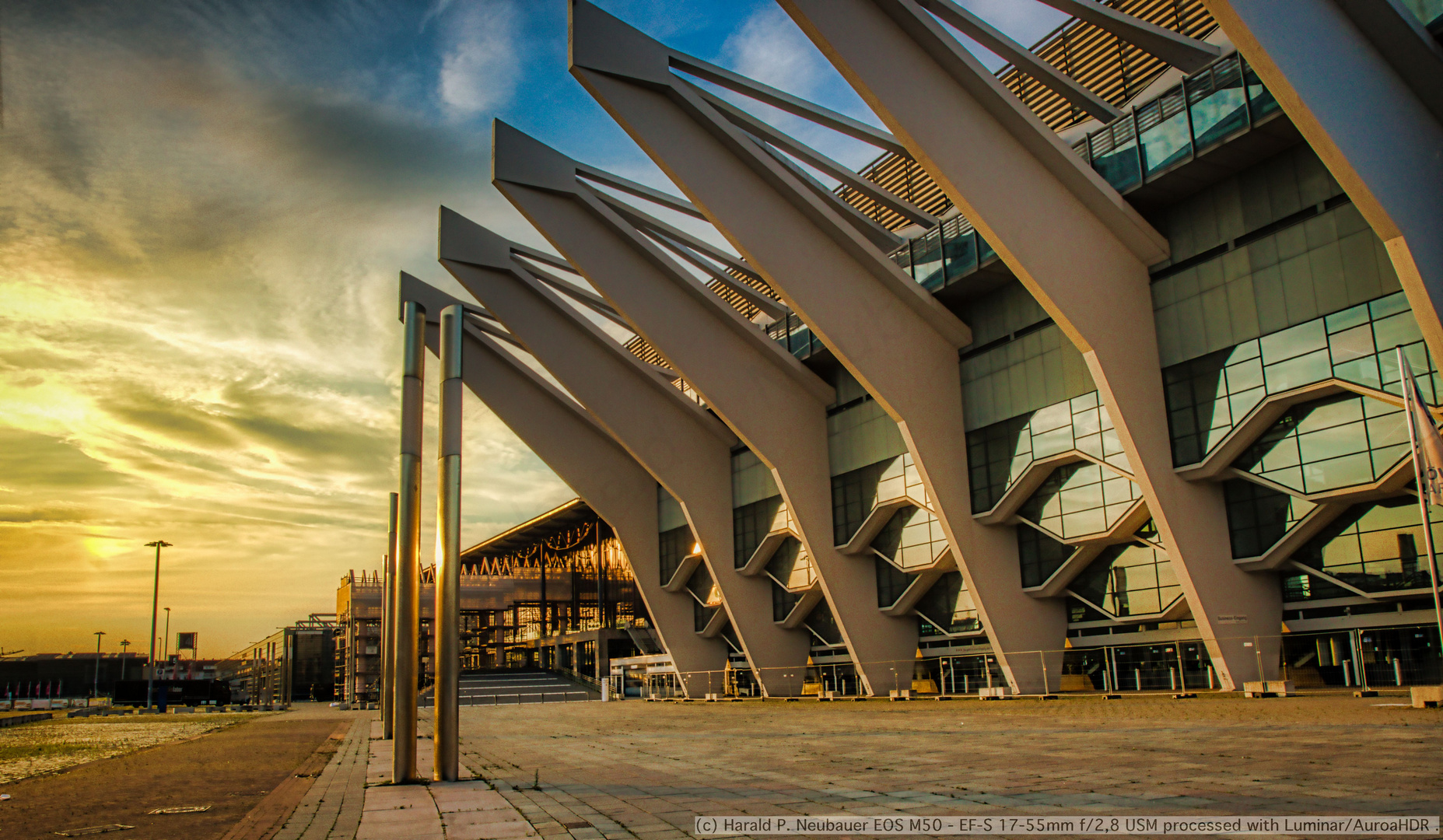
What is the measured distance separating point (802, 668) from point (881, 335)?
15.3m

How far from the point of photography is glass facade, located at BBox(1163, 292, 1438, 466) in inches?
691

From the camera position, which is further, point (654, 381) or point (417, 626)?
point (654, 381)

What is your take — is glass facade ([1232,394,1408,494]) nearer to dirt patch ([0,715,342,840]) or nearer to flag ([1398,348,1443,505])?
flag ([1398,348,1443,505])

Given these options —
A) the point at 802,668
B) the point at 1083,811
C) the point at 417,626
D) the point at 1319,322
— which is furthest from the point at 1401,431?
the point at 802,668

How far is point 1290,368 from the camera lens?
762 inches

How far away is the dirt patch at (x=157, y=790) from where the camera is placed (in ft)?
25.2

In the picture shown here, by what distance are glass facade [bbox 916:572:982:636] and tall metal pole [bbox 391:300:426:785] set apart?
21.4 meters

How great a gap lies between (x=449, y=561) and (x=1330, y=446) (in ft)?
55.6

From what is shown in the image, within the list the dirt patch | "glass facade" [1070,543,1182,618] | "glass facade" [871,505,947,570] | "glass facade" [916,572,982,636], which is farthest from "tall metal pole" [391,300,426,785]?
"glass facade" [916,572,982,636]

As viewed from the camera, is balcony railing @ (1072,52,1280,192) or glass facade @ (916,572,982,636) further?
glass facade @ (916,572,982,636)

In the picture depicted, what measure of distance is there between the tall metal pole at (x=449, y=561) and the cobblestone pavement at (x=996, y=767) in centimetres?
66

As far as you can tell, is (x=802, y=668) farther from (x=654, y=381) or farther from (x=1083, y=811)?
(x=1083, y=811)

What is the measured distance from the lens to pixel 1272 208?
19.8 meters

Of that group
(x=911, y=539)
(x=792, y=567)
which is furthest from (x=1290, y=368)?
(x=792, y=567)
